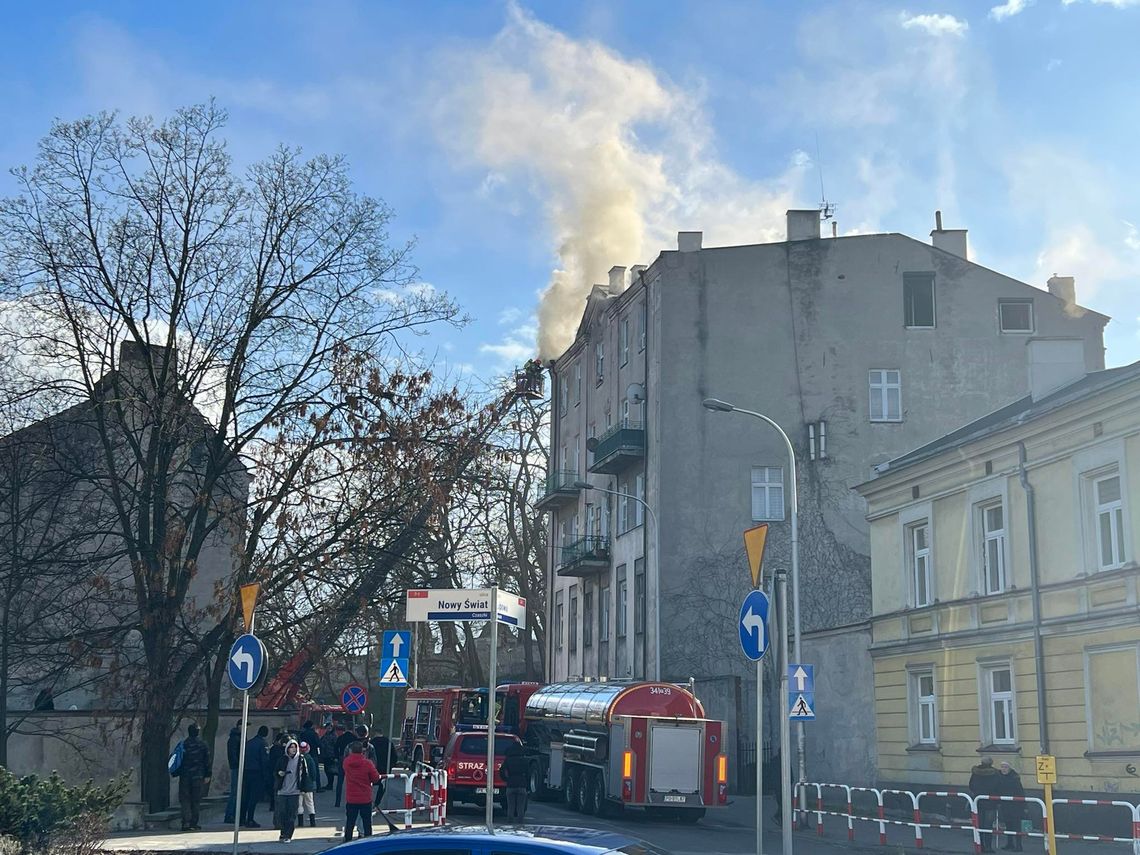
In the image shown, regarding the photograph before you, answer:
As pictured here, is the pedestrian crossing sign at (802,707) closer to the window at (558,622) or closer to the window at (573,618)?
the window at (573,618)

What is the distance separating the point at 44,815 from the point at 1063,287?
1508 inches

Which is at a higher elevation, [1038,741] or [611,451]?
[611,451]

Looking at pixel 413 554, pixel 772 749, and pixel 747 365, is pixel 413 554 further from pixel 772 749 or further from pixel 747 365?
pixel 747 365

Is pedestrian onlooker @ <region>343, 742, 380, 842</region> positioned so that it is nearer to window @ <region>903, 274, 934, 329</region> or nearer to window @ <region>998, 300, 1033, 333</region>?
window @ <region>903, 274, 934, 329</region>

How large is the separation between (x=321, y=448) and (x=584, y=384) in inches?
1187

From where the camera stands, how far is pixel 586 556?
48812 mm

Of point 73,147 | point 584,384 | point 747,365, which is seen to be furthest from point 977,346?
point 73,147

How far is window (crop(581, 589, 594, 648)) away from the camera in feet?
168

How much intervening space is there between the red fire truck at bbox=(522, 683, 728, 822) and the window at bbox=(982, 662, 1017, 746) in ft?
17.7

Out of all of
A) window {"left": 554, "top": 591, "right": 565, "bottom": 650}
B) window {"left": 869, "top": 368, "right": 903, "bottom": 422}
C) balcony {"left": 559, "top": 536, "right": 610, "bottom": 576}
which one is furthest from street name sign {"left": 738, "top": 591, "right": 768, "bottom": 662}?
window {"left": 554, "top": 591, "right": 565, "bottom": 650}

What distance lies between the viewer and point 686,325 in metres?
43.3

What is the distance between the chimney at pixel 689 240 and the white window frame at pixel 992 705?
921 inches

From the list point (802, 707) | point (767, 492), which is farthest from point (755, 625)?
point (767, 492)

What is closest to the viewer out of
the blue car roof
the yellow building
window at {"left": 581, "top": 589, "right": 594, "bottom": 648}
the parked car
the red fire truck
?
the blue car roof
